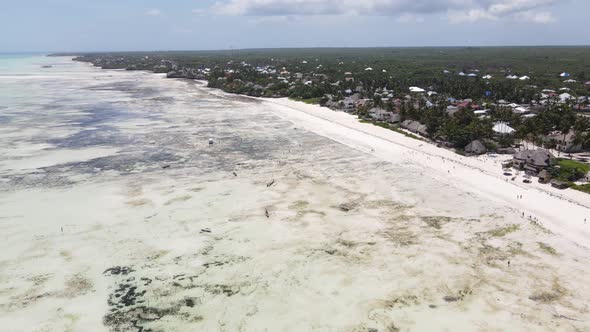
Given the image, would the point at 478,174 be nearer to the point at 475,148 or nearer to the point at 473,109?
the point at 475,148

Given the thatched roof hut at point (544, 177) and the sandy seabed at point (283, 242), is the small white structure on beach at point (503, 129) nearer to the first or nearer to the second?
the sandy seabed at point (283, 242)

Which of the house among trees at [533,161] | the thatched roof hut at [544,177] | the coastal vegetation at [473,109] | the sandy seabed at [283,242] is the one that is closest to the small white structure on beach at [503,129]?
the coastal vegetation at [473,109]

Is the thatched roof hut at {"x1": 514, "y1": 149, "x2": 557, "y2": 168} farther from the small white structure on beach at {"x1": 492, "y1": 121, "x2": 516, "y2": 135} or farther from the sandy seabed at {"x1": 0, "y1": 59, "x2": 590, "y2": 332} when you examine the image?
the small white structure on beach at {"x1": 492, "y1": 121, "x2": 516, "y2": 135}

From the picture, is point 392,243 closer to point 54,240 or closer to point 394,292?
point 394,292

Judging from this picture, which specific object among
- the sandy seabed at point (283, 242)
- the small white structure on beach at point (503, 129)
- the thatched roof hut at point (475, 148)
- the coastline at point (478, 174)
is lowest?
the sandy seabed at point (283, 242)

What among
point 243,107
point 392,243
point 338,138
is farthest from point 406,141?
point 243,107

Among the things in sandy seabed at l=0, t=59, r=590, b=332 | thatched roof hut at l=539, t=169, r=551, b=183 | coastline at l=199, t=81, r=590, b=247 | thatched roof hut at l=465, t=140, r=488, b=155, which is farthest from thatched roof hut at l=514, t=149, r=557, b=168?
thatched roof hut at l=465, t=140, r=488, b=155

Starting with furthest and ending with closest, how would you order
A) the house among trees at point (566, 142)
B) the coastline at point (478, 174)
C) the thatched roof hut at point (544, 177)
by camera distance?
the house among trees at point (566, 142)
the thatched roof hut at point (544, 177)
the coastline at point (478, 174)

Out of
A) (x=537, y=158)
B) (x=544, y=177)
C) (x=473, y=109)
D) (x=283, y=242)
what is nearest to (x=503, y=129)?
(x=537, y=158)
